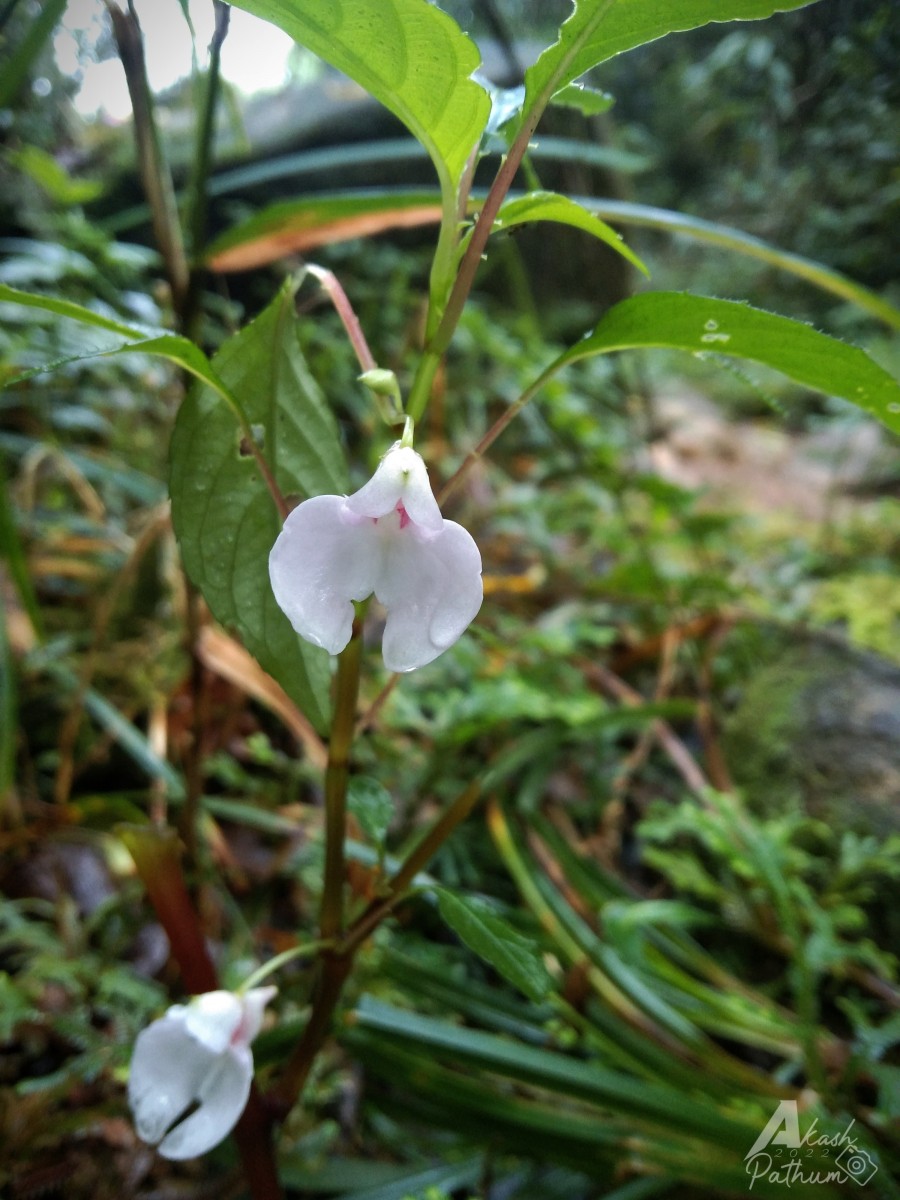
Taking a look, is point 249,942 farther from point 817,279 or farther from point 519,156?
point 817,279

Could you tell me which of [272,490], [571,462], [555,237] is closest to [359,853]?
[272,490]

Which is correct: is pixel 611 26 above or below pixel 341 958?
above

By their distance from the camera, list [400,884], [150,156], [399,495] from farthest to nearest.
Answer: [150,156], [400,884], [399,495]

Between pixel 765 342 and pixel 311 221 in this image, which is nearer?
pixel 765 342

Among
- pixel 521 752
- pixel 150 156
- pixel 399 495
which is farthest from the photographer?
pixel 521 752

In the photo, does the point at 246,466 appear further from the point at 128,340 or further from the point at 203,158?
the point at 203,158

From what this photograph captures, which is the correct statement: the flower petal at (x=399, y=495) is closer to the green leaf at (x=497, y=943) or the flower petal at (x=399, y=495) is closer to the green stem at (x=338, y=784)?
the green stem at (x=338, y=784)

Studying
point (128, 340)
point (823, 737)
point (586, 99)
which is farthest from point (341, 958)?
point (823, 737)
